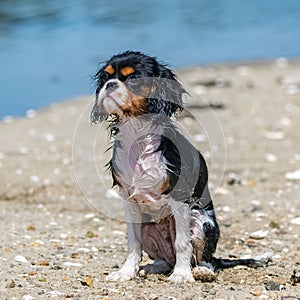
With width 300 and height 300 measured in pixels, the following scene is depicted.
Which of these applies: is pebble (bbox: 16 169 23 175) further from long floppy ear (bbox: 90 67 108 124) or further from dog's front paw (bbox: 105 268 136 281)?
long floppy ear (bbox: 90 67 108 124)

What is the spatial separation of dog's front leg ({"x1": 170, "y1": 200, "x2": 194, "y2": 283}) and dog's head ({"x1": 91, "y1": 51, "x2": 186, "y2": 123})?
2.18 ft

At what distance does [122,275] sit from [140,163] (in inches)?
32.8

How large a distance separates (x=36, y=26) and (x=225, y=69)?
267 inches

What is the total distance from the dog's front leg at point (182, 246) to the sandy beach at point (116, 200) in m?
0.08

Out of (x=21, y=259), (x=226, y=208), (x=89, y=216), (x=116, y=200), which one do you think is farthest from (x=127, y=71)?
(x=116, y=200)

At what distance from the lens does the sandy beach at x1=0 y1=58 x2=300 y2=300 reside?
570cm

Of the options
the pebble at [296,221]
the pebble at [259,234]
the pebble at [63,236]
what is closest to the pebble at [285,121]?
the pebble at [296,221]

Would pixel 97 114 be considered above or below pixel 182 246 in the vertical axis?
above

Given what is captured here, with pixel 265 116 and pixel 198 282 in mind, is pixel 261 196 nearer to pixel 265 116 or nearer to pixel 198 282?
pixel 198 282

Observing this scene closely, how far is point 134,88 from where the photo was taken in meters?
5.35

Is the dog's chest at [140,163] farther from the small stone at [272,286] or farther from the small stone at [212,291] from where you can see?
the small stone at [272,286]

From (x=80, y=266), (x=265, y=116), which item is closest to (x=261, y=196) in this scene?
(x=80, y=266)

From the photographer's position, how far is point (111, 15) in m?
23.5

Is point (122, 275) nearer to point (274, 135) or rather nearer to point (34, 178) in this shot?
point (34, 178)
